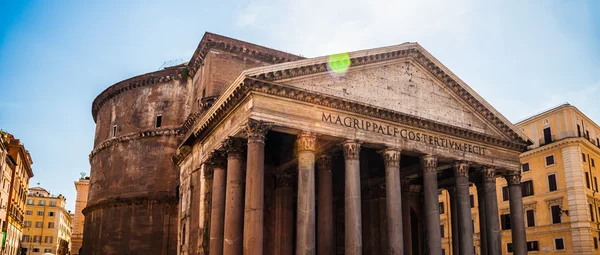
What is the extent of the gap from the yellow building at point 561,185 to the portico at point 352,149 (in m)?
8.97

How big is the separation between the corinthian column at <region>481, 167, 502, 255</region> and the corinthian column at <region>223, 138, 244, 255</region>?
9.50 m

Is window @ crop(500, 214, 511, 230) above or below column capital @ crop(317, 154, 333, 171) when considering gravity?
below

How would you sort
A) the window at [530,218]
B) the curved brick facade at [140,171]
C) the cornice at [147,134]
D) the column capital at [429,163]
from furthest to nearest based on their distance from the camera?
the window at [530,218], the cornice at [147,134], the curved brick facade at [140,171], the column capital at [429,163]

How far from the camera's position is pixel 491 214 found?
64.7 feet

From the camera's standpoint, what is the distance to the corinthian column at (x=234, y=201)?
1573cm

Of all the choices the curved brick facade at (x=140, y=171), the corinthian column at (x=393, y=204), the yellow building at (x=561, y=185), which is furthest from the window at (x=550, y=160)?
the curved brick facade at (x=140, y=171)

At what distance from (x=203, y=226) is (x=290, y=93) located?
6729mm

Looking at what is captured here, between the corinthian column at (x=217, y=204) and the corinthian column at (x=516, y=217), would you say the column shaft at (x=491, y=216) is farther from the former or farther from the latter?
the corinthian column at (x=217, y=204)

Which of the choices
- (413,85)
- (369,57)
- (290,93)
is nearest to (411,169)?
(413,85)

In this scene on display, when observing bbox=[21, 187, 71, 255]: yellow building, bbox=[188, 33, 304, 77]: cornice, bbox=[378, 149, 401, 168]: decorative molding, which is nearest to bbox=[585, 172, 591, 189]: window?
bbox=[378, 149, 401, 168]: decorative molding

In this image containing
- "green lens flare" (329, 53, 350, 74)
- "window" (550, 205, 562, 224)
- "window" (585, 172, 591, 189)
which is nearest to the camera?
"green lens flare" (329, 53, 350, 74)

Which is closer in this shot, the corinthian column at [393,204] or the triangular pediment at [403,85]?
the triangular pediment at [403,85]

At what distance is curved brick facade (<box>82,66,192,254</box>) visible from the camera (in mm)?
25438

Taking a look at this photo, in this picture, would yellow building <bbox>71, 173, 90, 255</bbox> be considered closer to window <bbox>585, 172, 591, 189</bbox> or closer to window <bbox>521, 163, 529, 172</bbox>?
window <bbox>521, 163, 529, 172</bbox>
